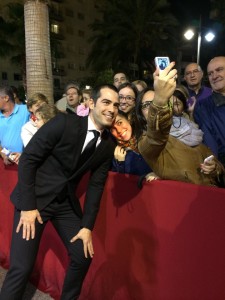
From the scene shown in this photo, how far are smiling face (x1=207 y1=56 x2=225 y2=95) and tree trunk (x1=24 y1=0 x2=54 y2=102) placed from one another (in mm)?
3963

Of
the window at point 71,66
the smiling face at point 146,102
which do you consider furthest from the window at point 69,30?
the smiling face at point 146,102

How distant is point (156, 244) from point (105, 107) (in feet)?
3.49

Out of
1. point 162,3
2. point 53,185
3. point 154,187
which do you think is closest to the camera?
point 154,187

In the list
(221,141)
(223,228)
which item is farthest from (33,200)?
(221,141)

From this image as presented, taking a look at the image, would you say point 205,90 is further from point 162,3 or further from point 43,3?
point 162,3

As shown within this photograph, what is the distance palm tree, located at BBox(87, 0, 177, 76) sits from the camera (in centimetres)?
2591

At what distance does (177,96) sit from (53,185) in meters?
1.64

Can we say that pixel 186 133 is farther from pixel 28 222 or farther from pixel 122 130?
pixel 28 222

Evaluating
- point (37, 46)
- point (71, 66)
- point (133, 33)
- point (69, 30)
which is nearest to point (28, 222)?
point (37, 46)

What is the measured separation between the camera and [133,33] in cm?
2636

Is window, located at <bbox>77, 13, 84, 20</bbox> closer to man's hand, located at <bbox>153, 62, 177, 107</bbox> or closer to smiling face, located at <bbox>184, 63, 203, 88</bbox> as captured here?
smiling face, located at <bbox>184, 63, 203, 88</bbox>

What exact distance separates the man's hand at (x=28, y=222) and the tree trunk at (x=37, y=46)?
4368 mm

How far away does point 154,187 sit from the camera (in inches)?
89.4

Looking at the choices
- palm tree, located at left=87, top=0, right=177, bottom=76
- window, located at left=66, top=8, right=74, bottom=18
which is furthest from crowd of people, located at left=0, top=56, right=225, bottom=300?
window, located at left=66, top=8, right=74, bottom=18
